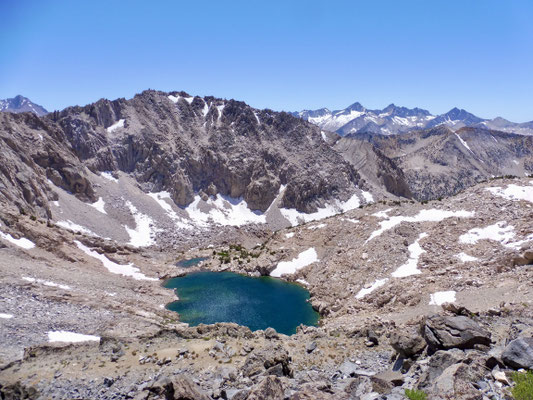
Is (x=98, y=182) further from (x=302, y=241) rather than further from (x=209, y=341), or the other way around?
(x=209, y=341)

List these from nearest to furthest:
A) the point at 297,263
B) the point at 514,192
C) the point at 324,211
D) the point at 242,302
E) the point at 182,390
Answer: the point at 182,390
the point at 242,302
the point at 514,192
the point at 297,263
the point at 324,211

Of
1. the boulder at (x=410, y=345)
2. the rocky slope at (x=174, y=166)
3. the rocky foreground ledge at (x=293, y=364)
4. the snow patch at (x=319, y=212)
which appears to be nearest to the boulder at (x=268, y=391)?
the rocky foreground ledge at (x=293, y=364)

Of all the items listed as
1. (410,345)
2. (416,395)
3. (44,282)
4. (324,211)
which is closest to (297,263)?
(44,282)

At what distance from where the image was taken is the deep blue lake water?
150 ft

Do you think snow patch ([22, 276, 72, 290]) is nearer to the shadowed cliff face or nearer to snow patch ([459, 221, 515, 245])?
snow patch ([459, 221, 515, 245])

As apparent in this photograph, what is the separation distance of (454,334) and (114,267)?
54968 mm

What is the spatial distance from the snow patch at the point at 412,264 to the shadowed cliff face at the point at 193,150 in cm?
7043

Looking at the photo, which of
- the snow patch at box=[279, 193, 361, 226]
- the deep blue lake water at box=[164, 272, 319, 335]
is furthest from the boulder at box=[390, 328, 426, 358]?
the snow patch at box=[279, 193, 361, 226]

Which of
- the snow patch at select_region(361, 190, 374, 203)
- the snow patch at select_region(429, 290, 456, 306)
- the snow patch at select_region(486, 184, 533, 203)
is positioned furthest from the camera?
the snow patch at select_region(361, 190, 374, 203)

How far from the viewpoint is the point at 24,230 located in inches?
1960

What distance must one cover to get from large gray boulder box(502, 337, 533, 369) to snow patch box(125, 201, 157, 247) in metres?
85.4

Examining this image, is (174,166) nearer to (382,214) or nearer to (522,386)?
(382,214)

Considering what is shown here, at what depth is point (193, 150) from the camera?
127188 millimetres

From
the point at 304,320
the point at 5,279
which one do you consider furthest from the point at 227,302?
the point at 5,279
